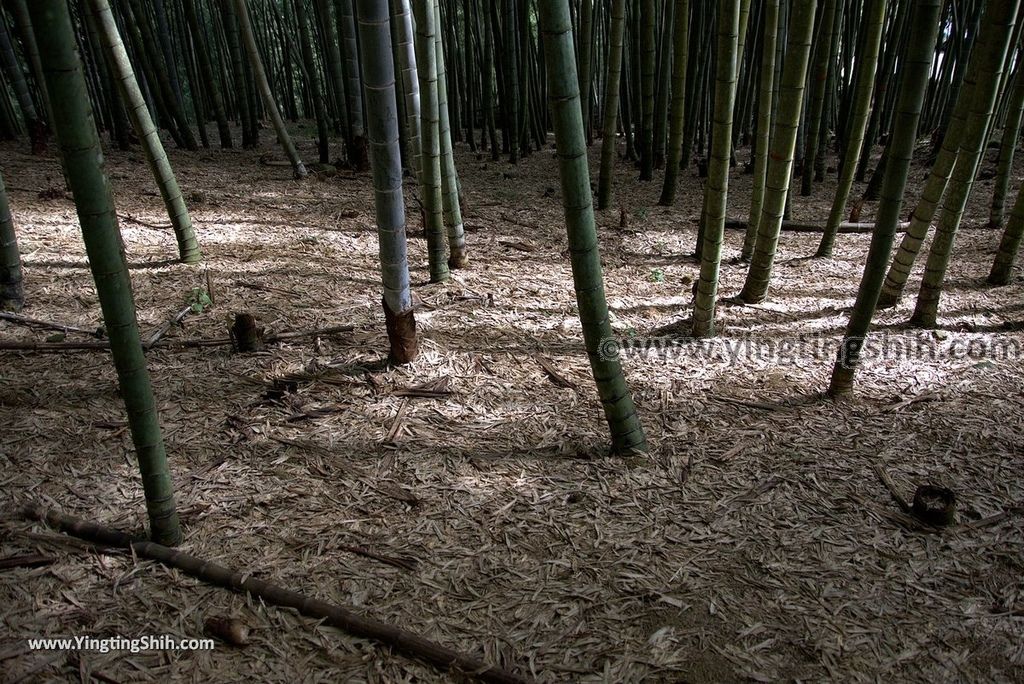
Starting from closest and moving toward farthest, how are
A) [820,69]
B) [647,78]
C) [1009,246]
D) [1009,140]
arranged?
[1009,246] → [1009,140] → [820,69] → [647,78]

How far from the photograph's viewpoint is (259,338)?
8.91ft

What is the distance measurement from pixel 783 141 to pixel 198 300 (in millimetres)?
2740

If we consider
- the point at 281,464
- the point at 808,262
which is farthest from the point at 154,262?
the point at 808,262

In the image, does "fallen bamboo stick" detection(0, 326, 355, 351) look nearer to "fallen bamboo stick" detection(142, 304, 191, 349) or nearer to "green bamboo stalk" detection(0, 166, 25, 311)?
"fallen bamboo stick" detection(142, 304, 191, 349)

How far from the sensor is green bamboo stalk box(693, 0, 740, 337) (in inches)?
98.0

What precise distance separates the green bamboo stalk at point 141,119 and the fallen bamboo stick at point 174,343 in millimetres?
1037

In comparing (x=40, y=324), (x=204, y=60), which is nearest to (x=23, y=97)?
(x=204, y=60)

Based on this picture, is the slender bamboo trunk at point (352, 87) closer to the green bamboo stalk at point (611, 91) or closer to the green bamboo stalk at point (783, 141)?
the green bamboo stalk at point (611, 91)

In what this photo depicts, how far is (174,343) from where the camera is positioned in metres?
2.72

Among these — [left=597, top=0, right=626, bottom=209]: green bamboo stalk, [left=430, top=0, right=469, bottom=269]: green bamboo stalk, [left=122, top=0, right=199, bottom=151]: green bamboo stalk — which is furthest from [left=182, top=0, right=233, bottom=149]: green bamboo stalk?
[left=430, top=0, right=469, bottom=269]: green bamboo stalk

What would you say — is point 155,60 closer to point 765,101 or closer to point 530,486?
point 765,101

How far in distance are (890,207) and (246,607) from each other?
2148mm

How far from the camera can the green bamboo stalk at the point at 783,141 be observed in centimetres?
238

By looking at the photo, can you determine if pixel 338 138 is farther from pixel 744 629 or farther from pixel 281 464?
pixel 744 629
